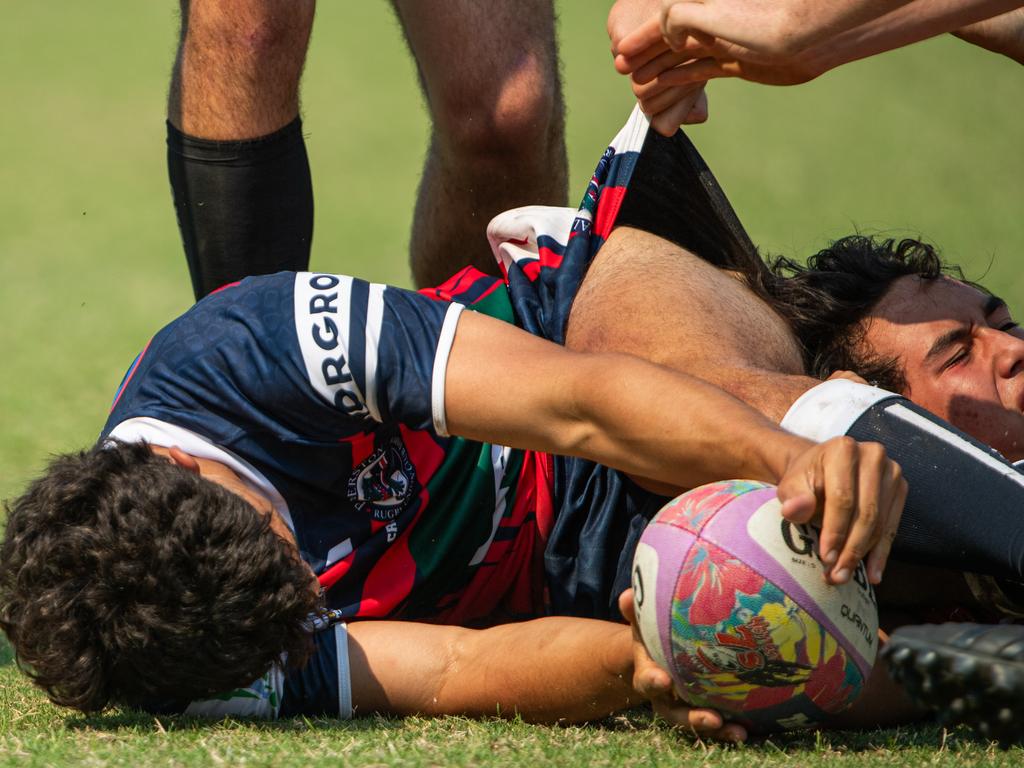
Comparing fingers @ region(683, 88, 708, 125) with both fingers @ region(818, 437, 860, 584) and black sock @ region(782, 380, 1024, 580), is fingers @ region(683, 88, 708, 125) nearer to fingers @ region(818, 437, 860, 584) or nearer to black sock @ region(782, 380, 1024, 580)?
black sock @ region(782, 380, 1024, 580)

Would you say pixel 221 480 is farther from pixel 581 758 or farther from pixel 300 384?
pixel 581 758

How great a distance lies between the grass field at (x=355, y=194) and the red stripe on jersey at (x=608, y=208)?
4.53ft

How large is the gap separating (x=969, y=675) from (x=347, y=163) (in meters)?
9.48

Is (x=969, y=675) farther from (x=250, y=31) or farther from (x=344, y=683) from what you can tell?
(x=250, y=31)

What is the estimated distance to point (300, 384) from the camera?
2.70 meters

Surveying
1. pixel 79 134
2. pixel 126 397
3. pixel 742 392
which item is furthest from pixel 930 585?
pixel 79 134

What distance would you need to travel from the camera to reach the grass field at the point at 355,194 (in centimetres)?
241

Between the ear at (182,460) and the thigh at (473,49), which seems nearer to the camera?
the ear at (182,460)

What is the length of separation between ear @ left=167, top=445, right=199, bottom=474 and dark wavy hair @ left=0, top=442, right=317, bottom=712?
45mm

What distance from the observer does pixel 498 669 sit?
2684mm

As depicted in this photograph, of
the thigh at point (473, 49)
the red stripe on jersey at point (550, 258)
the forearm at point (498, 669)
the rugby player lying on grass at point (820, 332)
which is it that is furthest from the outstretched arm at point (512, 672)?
the thigh at point (473, 49)

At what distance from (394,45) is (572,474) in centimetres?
1139

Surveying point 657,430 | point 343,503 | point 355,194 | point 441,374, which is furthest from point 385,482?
point 355,194

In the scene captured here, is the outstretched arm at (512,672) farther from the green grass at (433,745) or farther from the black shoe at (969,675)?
the black shoe at (969,675)
